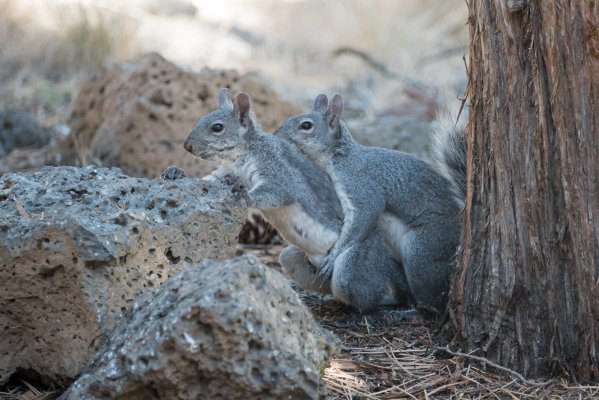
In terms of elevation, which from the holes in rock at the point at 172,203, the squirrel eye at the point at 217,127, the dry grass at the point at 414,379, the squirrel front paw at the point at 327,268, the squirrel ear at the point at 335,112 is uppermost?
the squirrel ear at the point at 335,112

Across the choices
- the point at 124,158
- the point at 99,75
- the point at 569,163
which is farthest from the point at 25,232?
the point at 99,75

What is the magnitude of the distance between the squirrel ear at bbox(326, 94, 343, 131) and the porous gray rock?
8.31 feet

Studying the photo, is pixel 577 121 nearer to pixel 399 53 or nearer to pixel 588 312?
pixel 588 312

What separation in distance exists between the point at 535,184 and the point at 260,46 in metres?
12.4

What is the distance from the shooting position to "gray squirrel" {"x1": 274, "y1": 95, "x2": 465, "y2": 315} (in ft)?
17.6

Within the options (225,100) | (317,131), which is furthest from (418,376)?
(225,100)

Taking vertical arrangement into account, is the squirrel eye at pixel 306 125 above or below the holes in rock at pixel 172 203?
above

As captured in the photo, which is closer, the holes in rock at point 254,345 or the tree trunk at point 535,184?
the holes in rock at point 254,345

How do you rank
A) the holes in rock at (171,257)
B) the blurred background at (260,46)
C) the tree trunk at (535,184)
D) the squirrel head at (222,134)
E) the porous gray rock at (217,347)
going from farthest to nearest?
the blurred background at (260,46), the squirrel head at (222,134), the holes in rock at (171,257), the tree trunk at (535,184), the porous gray rock at (217,347)

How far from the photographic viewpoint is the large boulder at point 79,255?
4.05m

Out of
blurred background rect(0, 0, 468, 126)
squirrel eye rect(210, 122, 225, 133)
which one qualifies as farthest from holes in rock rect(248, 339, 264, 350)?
blurred background rect(0, 0, 468, 126)

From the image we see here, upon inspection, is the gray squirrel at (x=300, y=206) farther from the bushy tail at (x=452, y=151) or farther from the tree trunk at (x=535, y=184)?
the tree trunk at (x=535, y=184)

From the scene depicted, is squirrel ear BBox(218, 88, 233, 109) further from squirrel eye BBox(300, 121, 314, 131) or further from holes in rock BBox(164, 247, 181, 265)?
holes in rock BBox(164, 247, 181, 265)

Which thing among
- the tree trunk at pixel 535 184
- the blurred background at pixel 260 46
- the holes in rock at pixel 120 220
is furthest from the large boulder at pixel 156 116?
the tree trunk at pixel 535 184
